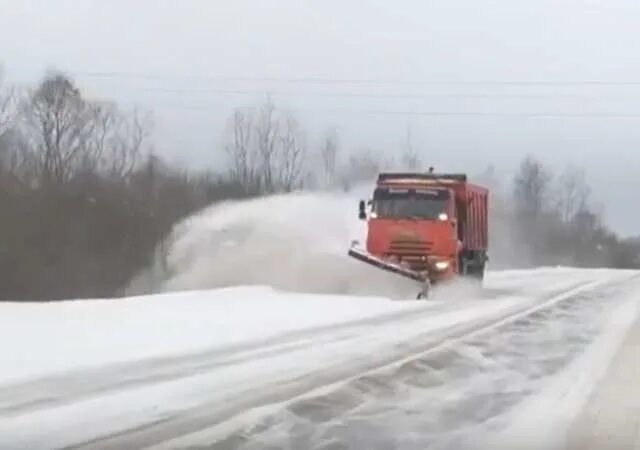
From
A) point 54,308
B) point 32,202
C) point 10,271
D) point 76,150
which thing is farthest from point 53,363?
point 76,150

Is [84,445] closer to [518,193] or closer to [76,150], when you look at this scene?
[76,150]

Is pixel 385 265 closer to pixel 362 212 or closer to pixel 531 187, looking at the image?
pixel 362 212

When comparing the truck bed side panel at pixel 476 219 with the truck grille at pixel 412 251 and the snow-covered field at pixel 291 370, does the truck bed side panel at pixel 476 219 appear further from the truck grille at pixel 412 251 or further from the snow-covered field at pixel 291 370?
the snow-covered field at pixel 291 370

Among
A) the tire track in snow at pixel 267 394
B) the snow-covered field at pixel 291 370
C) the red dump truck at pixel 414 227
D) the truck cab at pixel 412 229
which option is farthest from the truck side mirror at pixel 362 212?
the tire track in snow at pixel 267 394

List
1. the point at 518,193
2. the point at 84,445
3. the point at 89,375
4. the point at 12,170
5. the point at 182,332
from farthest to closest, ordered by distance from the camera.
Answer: the point at 518,193 → the point at 12,170 → the point at 182,332 → the point at 89,375 → the point at 84,445

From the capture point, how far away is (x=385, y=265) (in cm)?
2881

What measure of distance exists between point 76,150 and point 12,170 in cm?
1698

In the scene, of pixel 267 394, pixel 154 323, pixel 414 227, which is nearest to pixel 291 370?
pixel 267 394

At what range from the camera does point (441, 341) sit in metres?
18.2

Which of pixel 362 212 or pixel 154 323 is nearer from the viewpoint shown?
pixel 154 323

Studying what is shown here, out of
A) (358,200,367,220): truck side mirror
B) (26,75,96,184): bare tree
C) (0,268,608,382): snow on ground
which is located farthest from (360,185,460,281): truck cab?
(26,75,96,184): bare tree

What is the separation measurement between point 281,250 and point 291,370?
1708 cm

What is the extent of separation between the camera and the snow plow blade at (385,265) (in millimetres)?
28875

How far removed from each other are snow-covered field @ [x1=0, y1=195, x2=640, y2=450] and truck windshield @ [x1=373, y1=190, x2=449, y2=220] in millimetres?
2010
